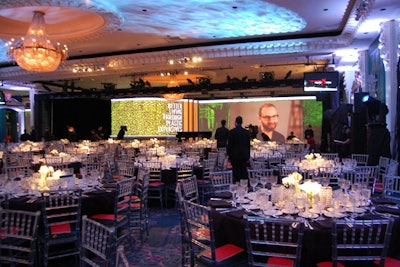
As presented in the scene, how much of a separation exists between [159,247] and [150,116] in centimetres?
1792

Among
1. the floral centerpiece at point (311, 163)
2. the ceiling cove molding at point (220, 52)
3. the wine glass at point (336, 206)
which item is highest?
the ceiling cove molding at point (220, 52)

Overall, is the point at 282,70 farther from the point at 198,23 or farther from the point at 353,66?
the point at 198,23

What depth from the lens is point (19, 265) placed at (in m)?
4.29

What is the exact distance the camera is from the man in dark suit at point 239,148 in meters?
7.68

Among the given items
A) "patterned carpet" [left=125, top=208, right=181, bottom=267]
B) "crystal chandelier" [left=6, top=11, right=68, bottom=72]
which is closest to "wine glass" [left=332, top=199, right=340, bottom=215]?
"patterned carpet" [left=125, top=208, right=181, bottom=267]

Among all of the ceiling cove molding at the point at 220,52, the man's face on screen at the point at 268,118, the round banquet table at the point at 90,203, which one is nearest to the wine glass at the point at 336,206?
the round banquet table at the point at 90,203

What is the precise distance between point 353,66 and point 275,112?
8.03m

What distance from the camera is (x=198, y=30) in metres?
10.1

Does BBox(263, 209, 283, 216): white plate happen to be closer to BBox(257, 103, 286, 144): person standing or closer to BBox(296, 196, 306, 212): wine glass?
BBox(296, 196, 306, 212): wine glass

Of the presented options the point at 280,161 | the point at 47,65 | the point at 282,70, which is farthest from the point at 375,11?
the point at 282,70

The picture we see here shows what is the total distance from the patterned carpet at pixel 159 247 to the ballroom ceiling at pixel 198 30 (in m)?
4.08

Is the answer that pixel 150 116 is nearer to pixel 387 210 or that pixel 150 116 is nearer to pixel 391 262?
pixel 387 210

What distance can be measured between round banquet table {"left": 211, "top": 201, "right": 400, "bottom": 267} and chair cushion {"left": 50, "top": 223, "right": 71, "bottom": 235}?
5.32ft

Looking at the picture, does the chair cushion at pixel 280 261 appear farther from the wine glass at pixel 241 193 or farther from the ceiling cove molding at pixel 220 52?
the ceiling cove molding at pixel 220 52
